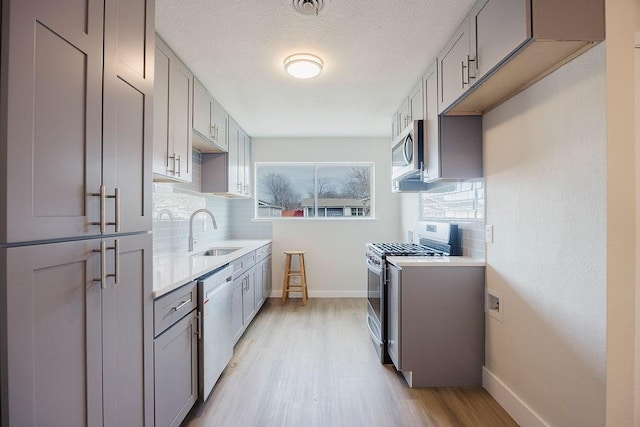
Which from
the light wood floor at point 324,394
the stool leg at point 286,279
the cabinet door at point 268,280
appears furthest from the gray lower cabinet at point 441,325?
the cabinet door at point 268,280

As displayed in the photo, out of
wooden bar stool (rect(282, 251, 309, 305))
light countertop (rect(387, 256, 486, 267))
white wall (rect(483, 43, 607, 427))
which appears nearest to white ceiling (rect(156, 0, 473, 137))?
white wall (rect(483, 43, 607, 427))

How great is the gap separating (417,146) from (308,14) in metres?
1.30

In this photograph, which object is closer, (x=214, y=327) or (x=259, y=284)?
(x=214, y=327)

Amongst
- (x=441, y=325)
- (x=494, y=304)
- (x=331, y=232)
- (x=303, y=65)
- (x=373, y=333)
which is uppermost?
(x=303, y=65)

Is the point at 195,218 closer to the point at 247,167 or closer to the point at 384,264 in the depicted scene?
the point at 247,167

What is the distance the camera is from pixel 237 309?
9.12 ft

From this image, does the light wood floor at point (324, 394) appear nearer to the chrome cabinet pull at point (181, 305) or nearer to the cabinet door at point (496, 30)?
the chrome cabinet pull at point (181, 305)

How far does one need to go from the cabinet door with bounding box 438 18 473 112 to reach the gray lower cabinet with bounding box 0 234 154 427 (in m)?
1.91

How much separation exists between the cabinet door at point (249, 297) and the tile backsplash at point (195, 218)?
2.22ft

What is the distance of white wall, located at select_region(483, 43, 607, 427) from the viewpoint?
1.33 meters

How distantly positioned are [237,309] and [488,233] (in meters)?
2.14

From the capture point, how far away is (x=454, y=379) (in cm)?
217

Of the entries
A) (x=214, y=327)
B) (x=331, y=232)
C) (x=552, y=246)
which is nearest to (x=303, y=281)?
(x=331, y=232)

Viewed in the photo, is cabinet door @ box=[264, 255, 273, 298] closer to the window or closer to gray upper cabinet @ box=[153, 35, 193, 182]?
the window
